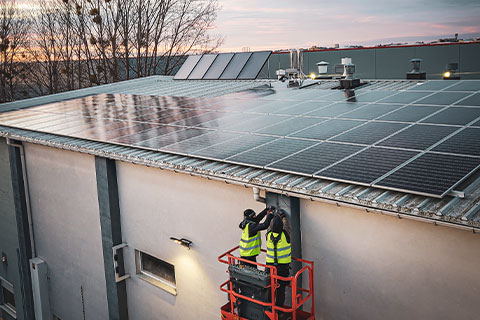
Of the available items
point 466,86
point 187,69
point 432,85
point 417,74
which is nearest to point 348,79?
point 432,85

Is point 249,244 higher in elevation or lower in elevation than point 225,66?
lower

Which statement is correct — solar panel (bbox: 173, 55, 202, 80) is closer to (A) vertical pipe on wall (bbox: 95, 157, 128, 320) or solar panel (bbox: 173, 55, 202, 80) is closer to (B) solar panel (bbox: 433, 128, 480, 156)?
(A) vertical pipe on wall (bbox: 95, 157, 128, 320)

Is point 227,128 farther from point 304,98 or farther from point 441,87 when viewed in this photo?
point 441,87

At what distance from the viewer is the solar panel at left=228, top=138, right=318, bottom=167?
1124 centimetres

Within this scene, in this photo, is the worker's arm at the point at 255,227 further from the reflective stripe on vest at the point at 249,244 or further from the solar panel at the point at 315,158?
the solar panel at the point at 315,158

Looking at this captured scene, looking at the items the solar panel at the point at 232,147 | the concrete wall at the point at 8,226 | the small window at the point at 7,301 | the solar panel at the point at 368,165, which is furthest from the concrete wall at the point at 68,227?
the solar panel at the point at 368,165

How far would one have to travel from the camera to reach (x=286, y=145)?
39.6 ft

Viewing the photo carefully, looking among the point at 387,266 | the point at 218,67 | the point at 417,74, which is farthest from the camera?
the point at 218,67

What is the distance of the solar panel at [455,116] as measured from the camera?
1196cm

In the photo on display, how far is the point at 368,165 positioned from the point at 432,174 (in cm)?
137

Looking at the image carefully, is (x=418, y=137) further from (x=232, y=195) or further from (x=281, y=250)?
(x=232, y=195)

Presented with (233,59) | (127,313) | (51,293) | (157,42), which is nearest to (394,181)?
(127,313)

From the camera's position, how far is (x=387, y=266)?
912 cm

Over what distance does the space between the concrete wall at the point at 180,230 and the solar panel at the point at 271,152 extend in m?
0.77
